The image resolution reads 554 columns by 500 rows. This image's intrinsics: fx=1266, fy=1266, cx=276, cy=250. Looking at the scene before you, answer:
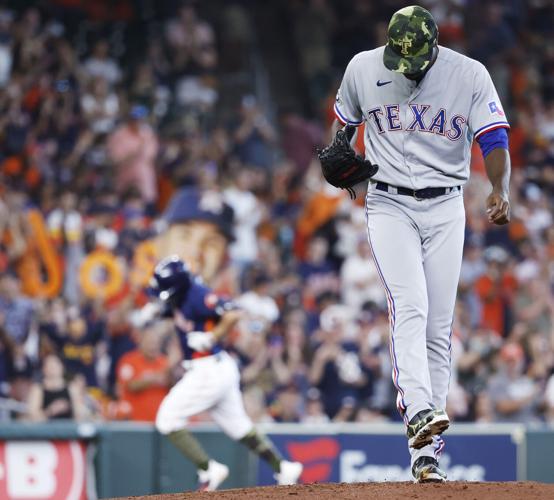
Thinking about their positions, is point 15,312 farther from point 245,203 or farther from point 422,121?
point 422,121

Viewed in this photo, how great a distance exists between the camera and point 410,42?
589 cm

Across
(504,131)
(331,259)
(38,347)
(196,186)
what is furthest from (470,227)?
(504,131)

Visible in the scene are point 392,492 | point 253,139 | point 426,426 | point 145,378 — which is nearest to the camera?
point 426,426

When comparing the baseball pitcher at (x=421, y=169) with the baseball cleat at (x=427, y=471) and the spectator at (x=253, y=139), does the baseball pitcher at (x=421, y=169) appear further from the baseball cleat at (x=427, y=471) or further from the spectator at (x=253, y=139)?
the spectator at (x=253, y=139)

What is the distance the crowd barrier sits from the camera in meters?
9.81

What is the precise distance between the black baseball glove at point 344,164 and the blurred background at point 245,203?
5012 mm

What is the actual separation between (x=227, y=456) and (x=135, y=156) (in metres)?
4.82

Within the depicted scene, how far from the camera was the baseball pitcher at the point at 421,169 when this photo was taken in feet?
19.5

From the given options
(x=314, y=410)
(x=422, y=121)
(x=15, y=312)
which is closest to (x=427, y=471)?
(x=422, y=121)

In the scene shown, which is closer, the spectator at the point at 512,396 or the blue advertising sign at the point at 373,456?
the blue advertising sign at the point at 373,456

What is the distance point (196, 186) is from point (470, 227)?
319 centimetres

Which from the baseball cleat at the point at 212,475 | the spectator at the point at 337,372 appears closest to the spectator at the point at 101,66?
the spectator at the point at 337,372

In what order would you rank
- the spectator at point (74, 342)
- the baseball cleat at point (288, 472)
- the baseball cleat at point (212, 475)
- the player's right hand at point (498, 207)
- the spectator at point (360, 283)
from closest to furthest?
the player's right hand at point (498, 207), the baseball cleat at point (212, 475), the baseball cleat at point (288, 472), the spectator at point (74, 342), the spectator at point (360, 283)

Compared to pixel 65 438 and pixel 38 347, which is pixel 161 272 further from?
pixel 38 347
